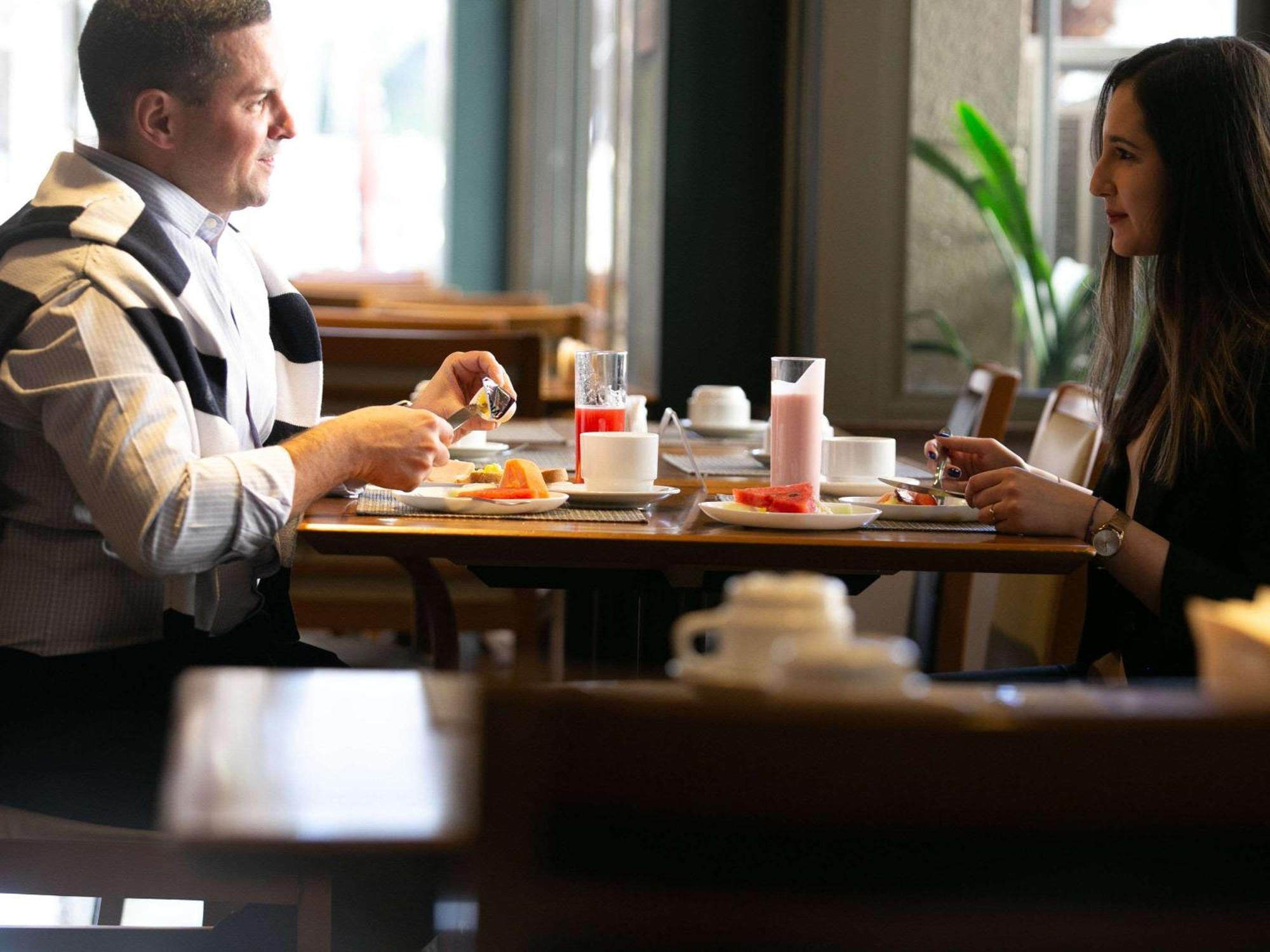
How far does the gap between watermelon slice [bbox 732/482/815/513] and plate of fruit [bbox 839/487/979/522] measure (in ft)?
0.30

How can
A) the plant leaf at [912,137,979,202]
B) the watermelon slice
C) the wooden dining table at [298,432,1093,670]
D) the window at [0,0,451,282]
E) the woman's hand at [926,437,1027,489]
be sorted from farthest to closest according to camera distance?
the window at [0,0,451,282], the plant leaf at [912,137,979,202], the woman's hand at [926,437,1027,489], the watermelon slice, the wooden dining table at [298,432,1093,670]

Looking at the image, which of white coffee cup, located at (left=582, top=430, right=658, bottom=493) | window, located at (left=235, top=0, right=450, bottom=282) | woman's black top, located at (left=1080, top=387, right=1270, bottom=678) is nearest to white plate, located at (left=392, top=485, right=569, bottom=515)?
white coffee cup, located at (left=582, top=430, right=658, bottom=493)

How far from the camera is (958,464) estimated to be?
1.72 metres

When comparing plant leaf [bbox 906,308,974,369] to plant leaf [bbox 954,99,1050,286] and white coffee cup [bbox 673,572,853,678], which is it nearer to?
plant leaf [bbox 954,99,1050,286]

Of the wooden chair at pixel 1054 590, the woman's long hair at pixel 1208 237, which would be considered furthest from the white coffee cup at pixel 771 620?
the wooden chair at pixel 1054 590

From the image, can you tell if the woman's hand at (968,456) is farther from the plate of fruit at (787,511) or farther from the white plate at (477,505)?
the white plate at (477,505)

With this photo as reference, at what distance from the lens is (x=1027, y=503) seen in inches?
59.0

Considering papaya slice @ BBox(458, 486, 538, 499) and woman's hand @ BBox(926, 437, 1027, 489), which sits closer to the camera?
papaya slice @ BBox(458, 486, 538, 499)

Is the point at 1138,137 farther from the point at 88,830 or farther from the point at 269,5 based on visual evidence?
the point at 88,830

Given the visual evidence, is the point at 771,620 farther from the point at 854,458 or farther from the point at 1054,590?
the point at 1054,590

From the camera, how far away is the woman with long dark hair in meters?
1.51

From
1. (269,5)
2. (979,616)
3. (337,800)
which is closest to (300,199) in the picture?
(979,616)

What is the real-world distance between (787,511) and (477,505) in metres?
0.31

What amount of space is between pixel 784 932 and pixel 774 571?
91cm
